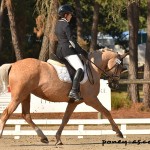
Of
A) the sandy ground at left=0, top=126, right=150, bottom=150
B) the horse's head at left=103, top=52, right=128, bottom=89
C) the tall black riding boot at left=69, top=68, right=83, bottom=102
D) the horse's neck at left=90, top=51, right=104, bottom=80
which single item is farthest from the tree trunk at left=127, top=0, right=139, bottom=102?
the tall black riding boot at left=69, top=68, right=83, bottom=102

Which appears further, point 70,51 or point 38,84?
point 70,51

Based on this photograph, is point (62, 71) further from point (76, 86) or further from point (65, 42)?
point (65, 42)

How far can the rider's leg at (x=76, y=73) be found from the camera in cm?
1352

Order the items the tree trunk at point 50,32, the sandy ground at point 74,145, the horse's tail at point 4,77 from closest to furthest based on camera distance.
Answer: the sandy ground at point 74,145
the horse's tail at point 4,77
the tree trunk at point 50,32

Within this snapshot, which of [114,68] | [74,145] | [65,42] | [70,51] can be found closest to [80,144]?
[74,145]

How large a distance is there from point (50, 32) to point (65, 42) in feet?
34.5

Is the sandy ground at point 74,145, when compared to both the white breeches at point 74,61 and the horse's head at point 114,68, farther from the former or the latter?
the white breeches at point 74,61

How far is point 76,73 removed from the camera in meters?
13.6

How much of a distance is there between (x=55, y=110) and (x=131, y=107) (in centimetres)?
603

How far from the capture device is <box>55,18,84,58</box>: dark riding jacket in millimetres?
13617

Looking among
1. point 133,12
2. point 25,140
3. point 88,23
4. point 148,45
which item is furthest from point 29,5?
point 25,140

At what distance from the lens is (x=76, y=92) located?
13.5 m

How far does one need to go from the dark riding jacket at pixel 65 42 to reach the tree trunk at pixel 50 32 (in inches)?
349

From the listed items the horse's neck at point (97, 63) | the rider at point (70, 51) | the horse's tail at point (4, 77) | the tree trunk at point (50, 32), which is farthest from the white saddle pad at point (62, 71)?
the tree trunk at point (50, 32)
